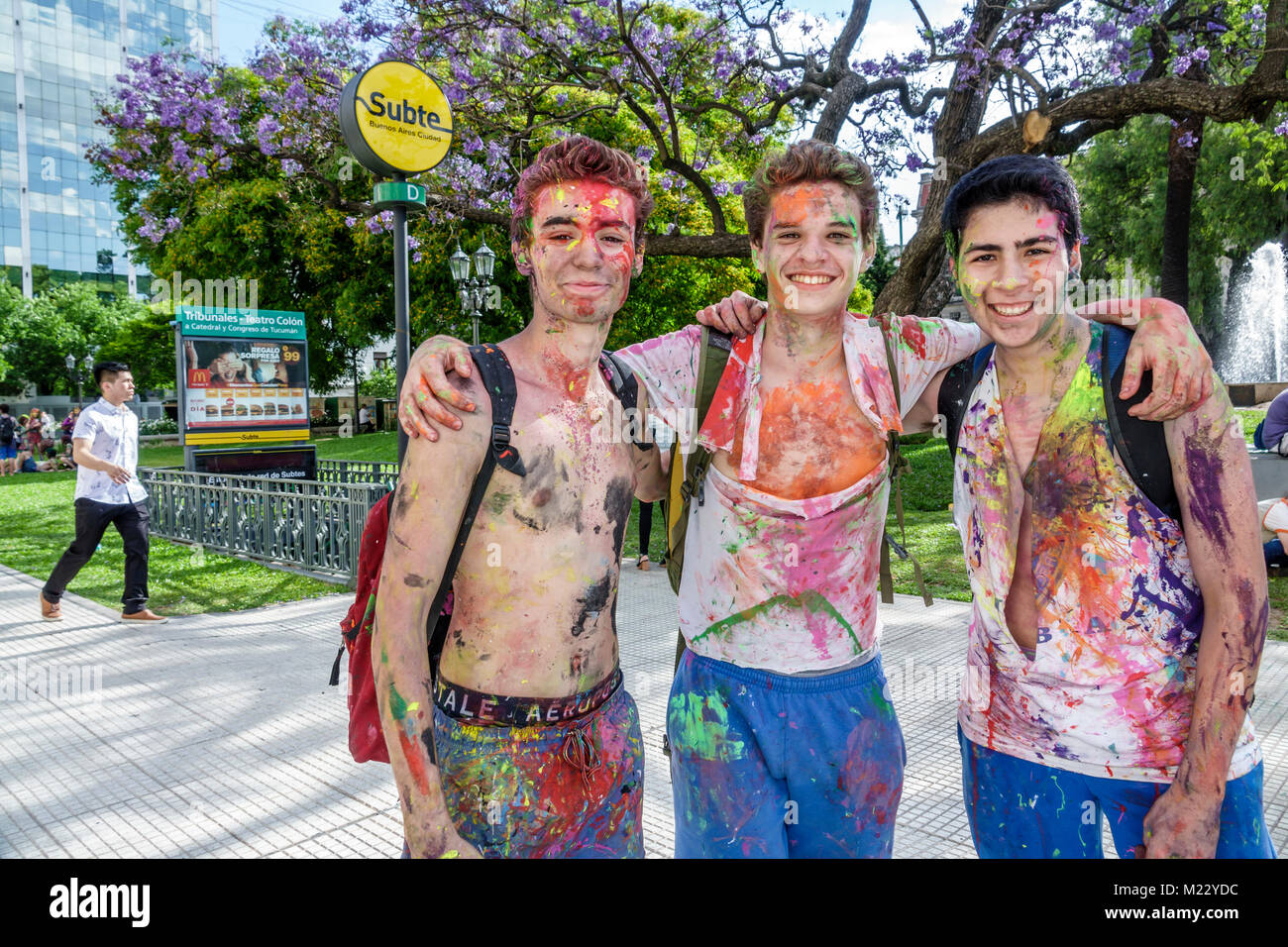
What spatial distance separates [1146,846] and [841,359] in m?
1.42

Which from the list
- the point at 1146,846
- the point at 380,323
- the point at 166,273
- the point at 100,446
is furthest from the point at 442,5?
the point at 166,273

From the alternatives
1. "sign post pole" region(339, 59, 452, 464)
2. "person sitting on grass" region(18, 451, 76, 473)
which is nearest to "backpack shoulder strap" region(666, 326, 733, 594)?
"sign post pole" region(339, 59, 452, 464)

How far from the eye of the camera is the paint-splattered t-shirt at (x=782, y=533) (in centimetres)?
223

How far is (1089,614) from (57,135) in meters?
81.4

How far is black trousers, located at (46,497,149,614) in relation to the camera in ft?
23.3

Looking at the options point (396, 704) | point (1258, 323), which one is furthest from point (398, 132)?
point (1258, 323)

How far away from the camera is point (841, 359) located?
242 centimetres

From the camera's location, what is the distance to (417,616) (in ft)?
6.07

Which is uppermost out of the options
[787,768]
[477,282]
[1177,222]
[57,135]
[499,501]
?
[57,135]

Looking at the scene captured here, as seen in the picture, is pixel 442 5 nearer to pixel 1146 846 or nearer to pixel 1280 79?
pixel 1280 79

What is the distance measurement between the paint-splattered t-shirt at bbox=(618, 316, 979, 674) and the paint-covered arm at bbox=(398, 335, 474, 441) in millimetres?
599

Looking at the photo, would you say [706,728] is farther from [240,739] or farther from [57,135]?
[57,135]

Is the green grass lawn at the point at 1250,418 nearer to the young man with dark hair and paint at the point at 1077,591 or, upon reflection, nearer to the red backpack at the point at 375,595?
the young man with dark hair and paint at the point at 1077,591

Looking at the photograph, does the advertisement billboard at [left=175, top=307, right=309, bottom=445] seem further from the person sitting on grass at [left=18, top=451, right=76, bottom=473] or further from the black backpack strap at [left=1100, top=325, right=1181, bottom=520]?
the person sitting on grass at [left=18, top=451, right=76, bottom=473]
